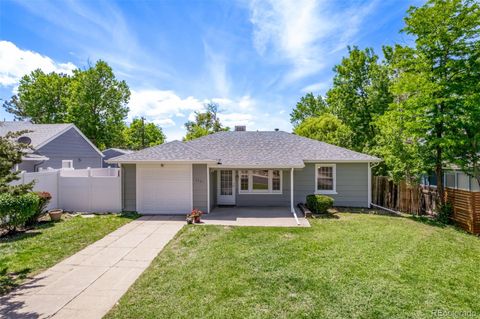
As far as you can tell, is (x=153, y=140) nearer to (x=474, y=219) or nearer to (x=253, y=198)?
(x=253, y=198)

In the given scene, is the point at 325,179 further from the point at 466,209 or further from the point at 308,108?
the point at 308,108

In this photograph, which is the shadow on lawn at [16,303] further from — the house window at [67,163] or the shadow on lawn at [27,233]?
the house window at [67,163]

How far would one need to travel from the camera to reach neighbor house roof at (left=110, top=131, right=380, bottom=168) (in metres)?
12.2

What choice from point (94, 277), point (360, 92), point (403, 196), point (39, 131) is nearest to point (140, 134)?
point (39, 131)

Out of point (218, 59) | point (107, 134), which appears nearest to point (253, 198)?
point (218, 59)

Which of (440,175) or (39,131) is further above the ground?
(39,131)

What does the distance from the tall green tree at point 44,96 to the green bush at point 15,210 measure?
29.0m

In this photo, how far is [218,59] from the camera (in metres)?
14.3

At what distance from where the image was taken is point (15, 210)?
28.2 feet

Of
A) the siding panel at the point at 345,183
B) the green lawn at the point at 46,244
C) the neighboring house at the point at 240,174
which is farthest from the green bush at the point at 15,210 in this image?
the siding panel at the point at 345,183

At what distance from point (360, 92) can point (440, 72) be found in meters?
9.82

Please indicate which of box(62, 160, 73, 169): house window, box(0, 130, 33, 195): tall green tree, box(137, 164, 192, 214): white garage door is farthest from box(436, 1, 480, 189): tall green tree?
box(62, 160, 73, 169): house window

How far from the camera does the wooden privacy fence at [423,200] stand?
379 inches

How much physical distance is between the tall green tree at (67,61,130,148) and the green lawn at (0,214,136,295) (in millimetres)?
24714
